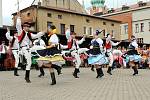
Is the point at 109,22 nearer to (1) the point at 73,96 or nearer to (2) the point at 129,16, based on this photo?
(2) the point at 129,16

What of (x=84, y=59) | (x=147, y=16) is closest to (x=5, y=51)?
(x=84, y=59)

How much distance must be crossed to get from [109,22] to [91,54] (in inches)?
2404

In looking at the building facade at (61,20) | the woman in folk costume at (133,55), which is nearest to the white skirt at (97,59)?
the woman in folk costume at (133,55)

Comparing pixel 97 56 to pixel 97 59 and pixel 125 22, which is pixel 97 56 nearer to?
pixel 97 59

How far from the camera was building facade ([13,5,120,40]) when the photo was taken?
6056 cm

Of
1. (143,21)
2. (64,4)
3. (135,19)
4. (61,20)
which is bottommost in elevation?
(61,20)

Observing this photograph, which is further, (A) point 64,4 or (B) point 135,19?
(B) point 135,19

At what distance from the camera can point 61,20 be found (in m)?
65.1

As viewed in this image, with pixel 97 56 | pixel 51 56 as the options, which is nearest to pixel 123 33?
pixel 97 56

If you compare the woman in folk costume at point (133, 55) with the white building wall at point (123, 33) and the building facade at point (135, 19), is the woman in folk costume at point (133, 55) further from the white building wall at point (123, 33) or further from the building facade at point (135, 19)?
the white building wall at point (123, 33)

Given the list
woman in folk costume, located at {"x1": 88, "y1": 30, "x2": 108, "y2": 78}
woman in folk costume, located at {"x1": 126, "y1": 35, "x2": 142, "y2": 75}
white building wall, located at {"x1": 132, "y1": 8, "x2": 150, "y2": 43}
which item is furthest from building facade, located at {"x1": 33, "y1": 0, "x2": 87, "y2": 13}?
woman in folk costume, located at {"x1": 88, "y1": 30, "x2": 108, "y2": 78}

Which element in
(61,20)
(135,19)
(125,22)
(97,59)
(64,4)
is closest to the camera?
(97,59)

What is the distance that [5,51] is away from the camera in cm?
2509

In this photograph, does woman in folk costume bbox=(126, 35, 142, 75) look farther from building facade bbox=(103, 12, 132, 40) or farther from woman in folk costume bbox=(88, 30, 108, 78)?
building facade bbox=(103, 12, 132, 40)
